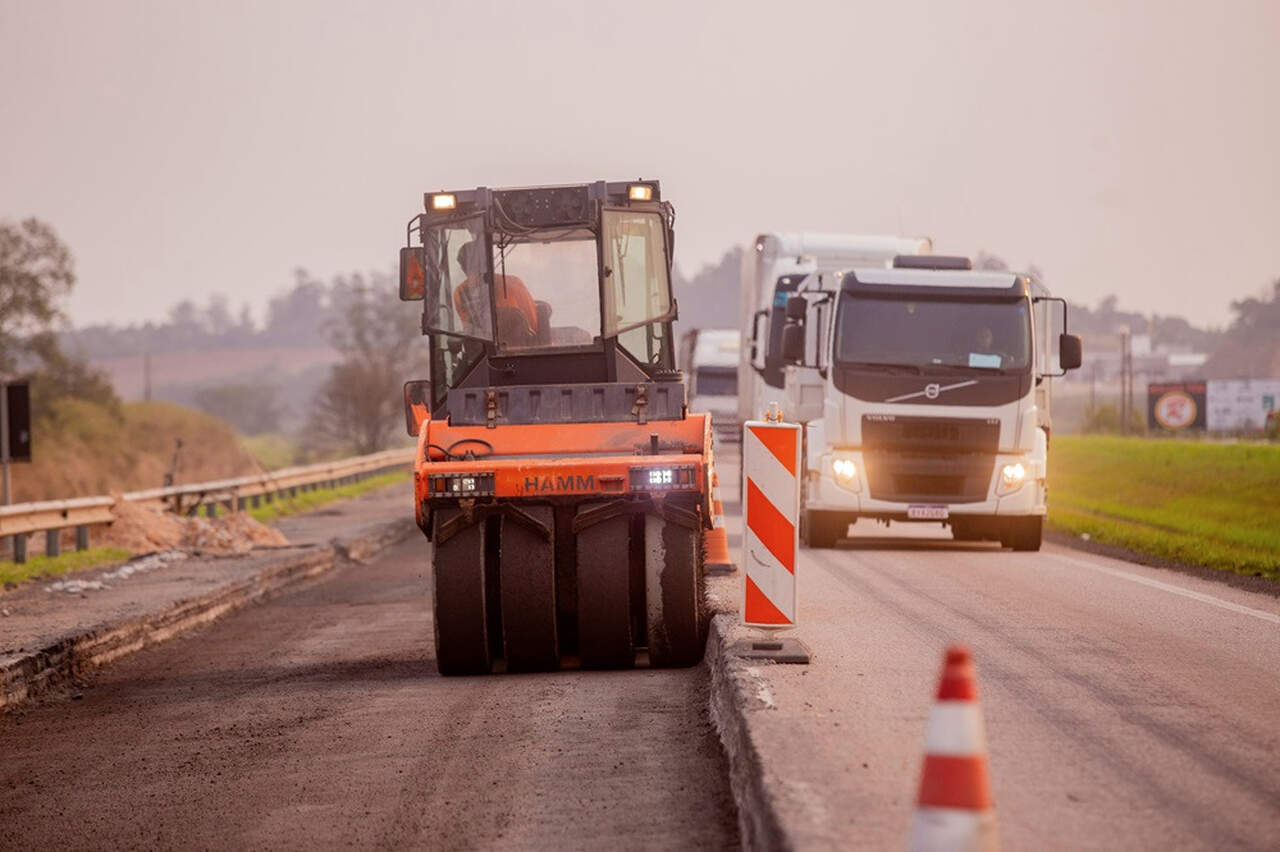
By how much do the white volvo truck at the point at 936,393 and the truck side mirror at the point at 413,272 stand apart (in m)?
6.93

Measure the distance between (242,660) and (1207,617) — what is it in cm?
692

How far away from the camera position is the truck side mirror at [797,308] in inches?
757

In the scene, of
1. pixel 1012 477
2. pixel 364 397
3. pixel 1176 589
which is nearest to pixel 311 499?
pixel 1012 477

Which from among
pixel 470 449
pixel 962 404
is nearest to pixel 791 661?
pixel 470 449

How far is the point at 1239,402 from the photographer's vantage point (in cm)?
7456

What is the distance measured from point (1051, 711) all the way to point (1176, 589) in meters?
7.59

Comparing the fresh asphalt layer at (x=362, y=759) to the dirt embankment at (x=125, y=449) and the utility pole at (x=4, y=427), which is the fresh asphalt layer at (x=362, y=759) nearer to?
the utility pole at (x=4, y=427)

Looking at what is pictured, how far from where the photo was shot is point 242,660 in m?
13.3

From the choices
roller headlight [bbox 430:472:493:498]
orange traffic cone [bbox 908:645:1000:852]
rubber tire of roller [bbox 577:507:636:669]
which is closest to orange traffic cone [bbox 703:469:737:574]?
rubber tire of roller [bbox 577:507:636:669]

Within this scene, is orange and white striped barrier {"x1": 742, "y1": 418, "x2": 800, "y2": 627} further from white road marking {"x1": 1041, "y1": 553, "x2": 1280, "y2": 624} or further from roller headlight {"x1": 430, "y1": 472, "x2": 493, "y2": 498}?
white road marking {"x1": 1041, "y1": 553, "x2": 1280, "y2": 624}

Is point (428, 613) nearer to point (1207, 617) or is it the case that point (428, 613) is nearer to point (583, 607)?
point (583, 607)

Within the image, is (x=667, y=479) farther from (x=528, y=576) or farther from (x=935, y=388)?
(x=935, y=388)

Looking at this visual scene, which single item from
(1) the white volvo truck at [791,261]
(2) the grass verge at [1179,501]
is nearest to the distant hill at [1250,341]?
(2) the grass verge at [1179,501]

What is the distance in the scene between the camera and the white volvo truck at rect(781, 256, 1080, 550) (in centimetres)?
1842
